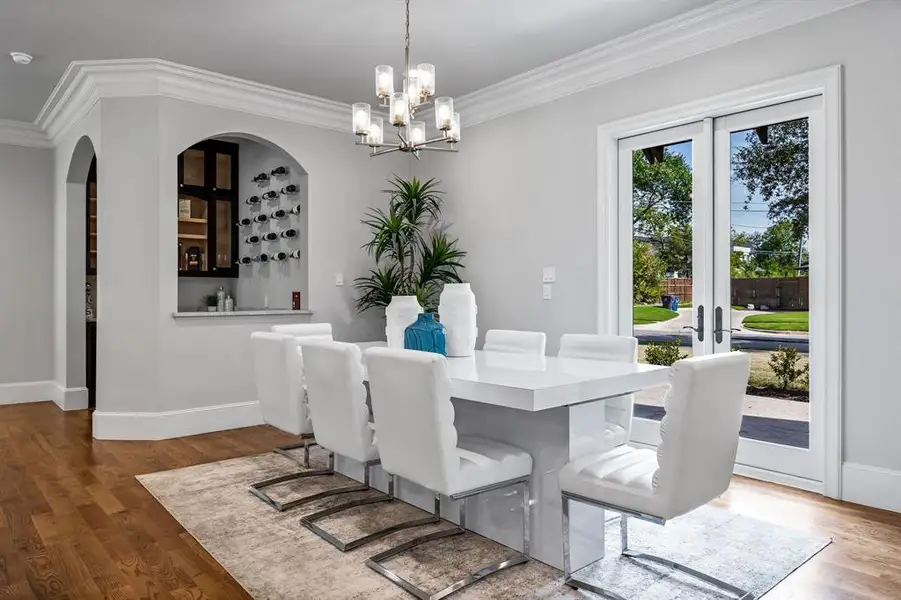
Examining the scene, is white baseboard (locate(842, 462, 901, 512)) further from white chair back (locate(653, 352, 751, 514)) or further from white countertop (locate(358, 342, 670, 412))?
white chair back (locate(653, 352, 751, 514))

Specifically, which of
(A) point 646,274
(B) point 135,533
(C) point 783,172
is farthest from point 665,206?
(B) point 135,533

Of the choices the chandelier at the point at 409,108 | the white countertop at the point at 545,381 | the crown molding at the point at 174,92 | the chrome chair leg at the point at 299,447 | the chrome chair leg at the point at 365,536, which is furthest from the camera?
the crown molding at the point at 174,92

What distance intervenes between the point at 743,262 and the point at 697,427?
211 centimetres

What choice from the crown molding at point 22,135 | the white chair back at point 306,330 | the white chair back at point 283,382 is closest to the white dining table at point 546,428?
the white chair back at point 283,382

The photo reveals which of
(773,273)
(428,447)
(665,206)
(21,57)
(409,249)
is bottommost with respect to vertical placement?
(428,447)

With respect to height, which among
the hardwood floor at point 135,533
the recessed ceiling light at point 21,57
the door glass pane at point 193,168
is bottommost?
the hardwood floor at point 135,533

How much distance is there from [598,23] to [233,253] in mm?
4298

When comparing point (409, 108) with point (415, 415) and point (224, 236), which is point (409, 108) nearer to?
point (415, 415)

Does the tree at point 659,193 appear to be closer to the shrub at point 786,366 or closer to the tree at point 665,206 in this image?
the tree at point 665,206

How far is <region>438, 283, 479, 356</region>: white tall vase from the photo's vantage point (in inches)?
128

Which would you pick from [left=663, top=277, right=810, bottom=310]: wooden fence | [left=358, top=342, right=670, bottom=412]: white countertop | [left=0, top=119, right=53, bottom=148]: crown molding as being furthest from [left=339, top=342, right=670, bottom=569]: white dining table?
[left=0, top=119, right=53, bottom=148]: crown molding

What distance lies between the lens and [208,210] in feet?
20.8

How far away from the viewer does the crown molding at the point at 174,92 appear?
4551mm

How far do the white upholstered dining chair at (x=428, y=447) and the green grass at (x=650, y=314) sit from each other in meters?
2.01
